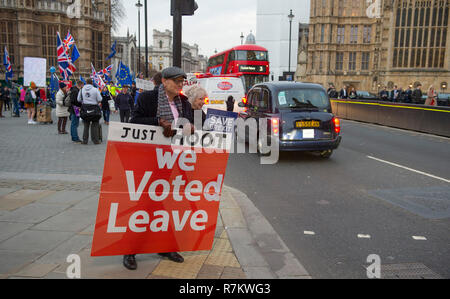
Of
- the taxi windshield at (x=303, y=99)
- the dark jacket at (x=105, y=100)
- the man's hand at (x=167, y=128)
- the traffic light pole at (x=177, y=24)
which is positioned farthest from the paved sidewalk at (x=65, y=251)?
the dark jacket at (x=105, y=100)

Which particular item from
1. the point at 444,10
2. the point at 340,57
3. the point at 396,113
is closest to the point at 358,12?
the point at 340,57

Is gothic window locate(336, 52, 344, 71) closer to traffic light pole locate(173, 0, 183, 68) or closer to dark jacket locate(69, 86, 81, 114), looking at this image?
dark jacket locate(69, 86, 81, 114)

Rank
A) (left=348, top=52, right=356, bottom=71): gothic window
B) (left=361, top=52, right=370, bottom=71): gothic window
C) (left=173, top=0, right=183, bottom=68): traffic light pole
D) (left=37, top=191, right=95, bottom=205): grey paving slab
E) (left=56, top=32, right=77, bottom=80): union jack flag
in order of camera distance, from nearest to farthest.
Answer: (left=37, top=191, right=95, bottom=205): grey paving slab → (left=173, top=0, right=183, bottom=68): traffic light pole → (left=56, top=32, right=77, bottom=80): union jack flag → (left=361, top=52, right=370, bottom=71): gothic window → (left=348, top=52, right=356, bottom=71): gothic window

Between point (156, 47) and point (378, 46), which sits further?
point (156, 47)

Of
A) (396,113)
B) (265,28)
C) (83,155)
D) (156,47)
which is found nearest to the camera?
(83,155)

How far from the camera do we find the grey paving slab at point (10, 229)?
4066 millimetres

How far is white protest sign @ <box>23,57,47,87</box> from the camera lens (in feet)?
77.5

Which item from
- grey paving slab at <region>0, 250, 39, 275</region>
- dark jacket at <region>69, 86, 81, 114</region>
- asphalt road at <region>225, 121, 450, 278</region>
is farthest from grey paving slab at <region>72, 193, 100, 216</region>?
dark jacket at <region>69, 86, 81, 114</region>

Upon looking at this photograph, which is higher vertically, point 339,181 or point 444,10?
point 444,10

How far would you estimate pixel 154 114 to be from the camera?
3.71m

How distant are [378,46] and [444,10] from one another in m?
9.94

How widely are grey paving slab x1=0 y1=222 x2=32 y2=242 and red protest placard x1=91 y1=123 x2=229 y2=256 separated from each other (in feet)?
4.62

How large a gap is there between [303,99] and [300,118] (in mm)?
748

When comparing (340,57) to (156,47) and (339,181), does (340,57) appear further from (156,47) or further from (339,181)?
(156,47)
